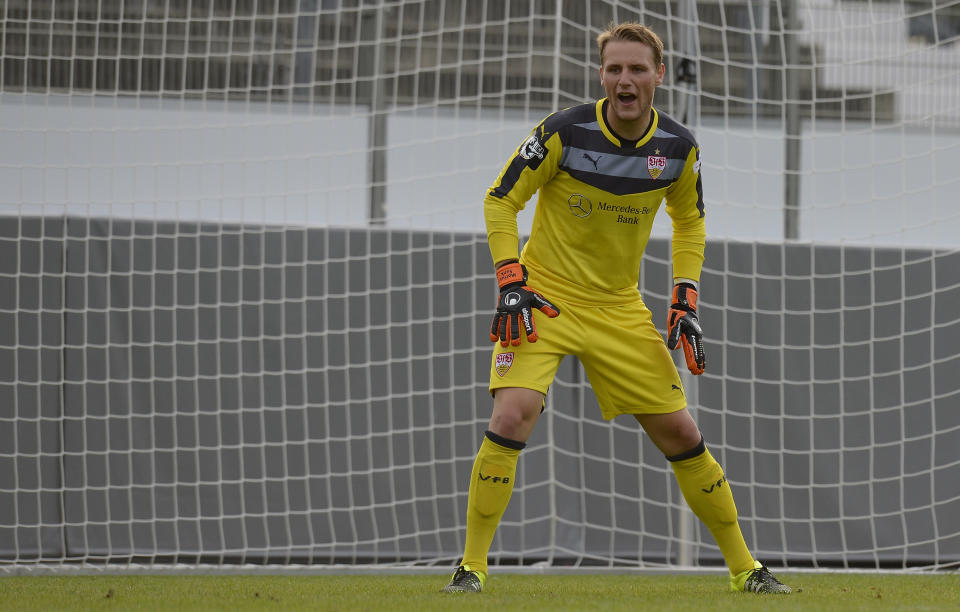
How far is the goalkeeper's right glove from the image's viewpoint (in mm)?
3387

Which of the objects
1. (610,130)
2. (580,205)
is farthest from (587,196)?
(610,130)

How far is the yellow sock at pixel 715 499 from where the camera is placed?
3.58m

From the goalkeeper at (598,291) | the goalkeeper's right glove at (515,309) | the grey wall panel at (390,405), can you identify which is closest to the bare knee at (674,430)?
the goalkeeper at (598,291)

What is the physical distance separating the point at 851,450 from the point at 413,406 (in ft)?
8.46

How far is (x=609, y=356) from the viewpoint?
355cm

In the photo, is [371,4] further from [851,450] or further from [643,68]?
[851,450]

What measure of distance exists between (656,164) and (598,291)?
470 mm

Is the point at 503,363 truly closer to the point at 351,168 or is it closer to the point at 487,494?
the point at 487,494

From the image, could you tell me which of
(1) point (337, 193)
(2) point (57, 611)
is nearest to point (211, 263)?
(1) point (337, 193)

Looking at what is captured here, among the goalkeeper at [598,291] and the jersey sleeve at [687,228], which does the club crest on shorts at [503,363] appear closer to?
the goalkeeper at [598,291]

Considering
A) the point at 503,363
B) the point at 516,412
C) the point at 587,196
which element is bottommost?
the point at 516,412

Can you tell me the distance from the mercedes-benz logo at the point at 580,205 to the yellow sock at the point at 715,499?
882mm

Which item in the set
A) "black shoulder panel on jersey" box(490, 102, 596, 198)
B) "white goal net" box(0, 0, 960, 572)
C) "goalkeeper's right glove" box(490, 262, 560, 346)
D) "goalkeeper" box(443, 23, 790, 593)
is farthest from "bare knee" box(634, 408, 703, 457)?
"white goal net" box(0, 0, 960, 572)

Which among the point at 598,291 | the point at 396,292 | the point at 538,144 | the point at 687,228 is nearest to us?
the point at 538,144
